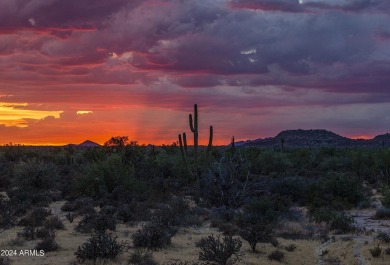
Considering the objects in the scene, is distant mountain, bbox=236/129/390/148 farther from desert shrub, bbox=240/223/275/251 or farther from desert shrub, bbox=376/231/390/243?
desert shrub, bbox=240/223/275/251

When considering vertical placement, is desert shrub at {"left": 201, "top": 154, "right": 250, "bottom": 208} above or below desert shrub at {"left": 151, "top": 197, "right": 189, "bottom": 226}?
above

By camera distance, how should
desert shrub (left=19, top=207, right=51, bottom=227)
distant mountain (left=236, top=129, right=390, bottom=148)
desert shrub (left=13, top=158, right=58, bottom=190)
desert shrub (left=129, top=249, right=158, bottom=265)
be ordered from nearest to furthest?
desert shrub (left=129, top=249, right=158, bottom=265) → desert shrub (left=19, top=207, right=51, bottom=227) → desert shrub (left=13, top=158, right=58, bottom=190) → distant mountain (left=236, top=129, right=390, bottom=148)

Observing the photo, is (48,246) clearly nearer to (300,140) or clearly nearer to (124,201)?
(124,201)

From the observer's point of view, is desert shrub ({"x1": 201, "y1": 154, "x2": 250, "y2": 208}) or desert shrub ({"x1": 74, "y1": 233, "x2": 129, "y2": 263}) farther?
desert shrub ({"x1": 201, "y1": 154, "x2": 250, "y2": 208})

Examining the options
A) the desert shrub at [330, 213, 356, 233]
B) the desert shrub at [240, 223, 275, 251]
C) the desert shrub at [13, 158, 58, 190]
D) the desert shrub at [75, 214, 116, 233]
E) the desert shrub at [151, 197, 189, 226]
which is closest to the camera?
the desert shrub at [240, 223, 275, 251]

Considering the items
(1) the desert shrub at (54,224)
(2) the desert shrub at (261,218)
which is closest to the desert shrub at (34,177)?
(1) the desert shrub at (54,224)

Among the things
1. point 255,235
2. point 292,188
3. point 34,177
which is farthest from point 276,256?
point 34,177

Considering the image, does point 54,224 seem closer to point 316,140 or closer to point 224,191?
point 224,191

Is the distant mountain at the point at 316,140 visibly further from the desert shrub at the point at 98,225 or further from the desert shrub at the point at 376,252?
the desert shrub at the point at 376,252

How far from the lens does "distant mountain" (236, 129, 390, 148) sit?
127 meters

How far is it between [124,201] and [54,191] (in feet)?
24.4

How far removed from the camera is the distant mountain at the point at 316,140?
416 feet

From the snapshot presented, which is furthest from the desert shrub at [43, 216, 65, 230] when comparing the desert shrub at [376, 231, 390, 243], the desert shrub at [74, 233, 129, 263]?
the desert shrub at [376, 231, 390, 243]

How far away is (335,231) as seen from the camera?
21453 mm
